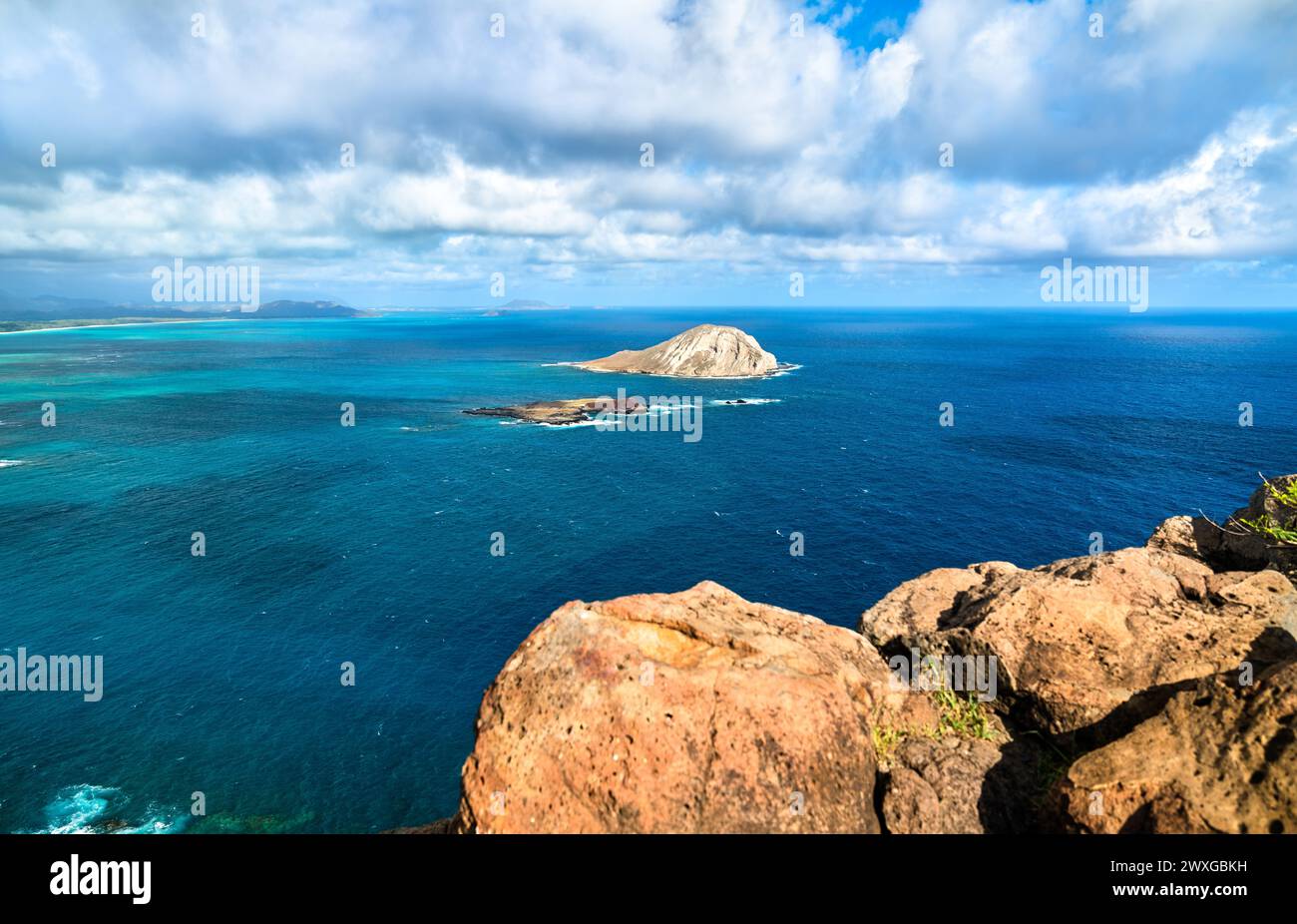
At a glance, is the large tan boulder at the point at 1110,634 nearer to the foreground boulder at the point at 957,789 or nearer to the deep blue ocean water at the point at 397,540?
the foreground boulder at the point at 957,789

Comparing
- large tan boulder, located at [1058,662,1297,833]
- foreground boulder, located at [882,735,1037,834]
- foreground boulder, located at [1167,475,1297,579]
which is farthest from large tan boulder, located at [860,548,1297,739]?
foreground boulder, located at [1167,475,1297,579]

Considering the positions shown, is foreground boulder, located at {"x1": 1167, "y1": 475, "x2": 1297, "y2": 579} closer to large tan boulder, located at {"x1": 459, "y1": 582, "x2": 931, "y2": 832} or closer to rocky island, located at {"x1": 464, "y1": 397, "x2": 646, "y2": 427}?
large tan boulder, located at {"x1": 459, "y1": 582, "x2": 931, "y2": 832}

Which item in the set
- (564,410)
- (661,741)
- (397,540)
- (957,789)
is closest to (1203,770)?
(957,789)

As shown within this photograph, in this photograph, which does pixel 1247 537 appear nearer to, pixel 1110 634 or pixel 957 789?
pixel 1110 634

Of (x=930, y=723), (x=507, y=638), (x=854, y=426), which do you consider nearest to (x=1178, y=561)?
(x=930, y=723)

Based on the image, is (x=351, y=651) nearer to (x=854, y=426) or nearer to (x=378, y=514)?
(x=378, y=514)

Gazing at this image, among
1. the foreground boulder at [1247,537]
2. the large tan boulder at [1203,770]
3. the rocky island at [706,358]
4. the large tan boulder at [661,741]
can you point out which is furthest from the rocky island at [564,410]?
the large tan boulder at [1203,770]

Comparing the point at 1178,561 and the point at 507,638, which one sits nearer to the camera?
the point at 1178,561
